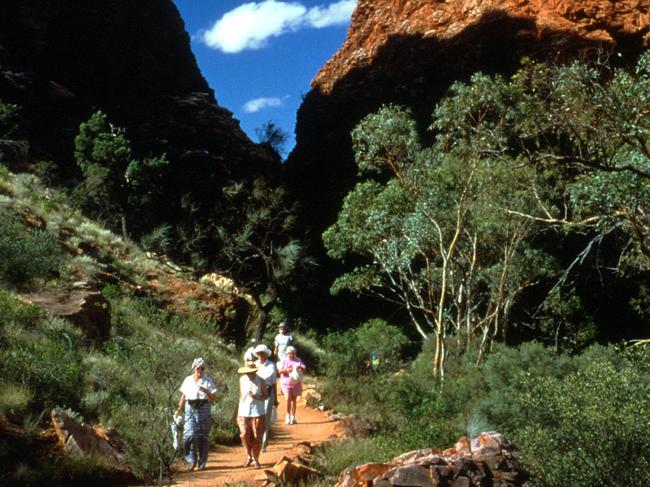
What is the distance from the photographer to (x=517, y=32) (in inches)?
1284

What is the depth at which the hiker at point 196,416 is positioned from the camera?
8578mm

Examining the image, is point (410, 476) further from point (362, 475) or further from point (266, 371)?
point (266, 371)

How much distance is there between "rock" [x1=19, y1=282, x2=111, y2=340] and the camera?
1267 cm

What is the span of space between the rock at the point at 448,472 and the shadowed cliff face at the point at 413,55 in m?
24.9

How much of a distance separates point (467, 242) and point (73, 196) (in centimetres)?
1572

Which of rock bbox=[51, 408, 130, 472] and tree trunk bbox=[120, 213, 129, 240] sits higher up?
tree trunk bbox=[120, 213, 129, 240]

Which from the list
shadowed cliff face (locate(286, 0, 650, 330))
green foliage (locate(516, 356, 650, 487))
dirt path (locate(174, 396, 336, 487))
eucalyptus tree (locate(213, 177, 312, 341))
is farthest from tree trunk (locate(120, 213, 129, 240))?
green foliage (locate(516, 356, 650, 487))

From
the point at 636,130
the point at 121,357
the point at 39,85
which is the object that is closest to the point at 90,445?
the point at 121,357

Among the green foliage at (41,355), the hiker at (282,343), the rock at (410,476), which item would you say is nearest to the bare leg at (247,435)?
the green foliage at (41,355)

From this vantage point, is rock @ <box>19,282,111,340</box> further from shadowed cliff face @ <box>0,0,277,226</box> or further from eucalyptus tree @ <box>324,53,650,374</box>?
shadowed cliff face @ <box>0,0,277,226</box>

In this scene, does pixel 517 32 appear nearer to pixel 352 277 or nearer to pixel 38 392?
pixel 352 277

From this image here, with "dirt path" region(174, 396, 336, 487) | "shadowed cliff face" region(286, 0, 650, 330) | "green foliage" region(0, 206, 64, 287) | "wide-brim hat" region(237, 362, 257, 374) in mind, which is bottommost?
"dirt path" region(174, 396, 336, 487)

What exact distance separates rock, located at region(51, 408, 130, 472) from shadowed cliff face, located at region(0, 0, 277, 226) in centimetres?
2660

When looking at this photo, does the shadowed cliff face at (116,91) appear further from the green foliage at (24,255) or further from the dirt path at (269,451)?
the dirt path at (269,451)
